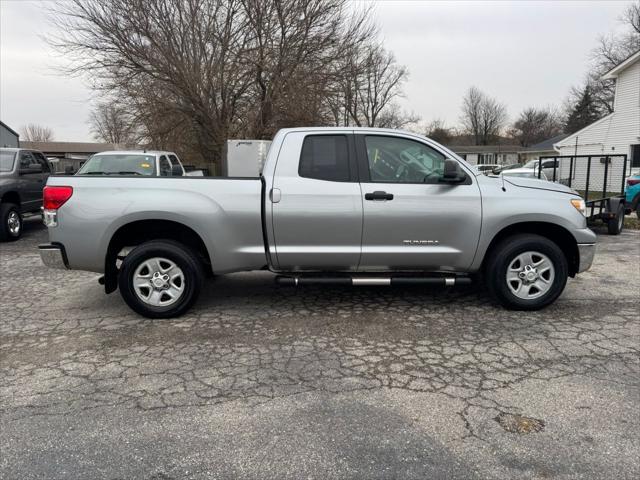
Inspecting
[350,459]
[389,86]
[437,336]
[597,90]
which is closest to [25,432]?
[350,459]

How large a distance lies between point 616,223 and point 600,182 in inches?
41.9

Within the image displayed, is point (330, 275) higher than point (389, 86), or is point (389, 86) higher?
point (389, 86)

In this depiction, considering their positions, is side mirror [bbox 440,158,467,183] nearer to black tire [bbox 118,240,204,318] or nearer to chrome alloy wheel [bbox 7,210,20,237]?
black tire [bbox 118,240,204,318]

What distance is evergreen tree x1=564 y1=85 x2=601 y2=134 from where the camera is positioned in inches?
2240

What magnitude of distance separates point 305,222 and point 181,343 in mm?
1583

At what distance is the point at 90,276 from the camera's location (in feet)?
22.3

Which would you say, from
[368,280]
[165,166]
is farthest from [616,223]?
[165,166]

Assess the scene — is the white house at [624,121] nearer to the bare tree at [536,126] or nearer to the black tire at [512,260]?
the black tire at [512,260]

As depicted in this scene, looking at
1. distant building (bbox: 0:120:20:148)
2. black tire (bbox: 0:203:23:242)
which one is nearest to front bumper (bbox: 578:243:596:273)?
black tire (bbox: 0:203:23:242)

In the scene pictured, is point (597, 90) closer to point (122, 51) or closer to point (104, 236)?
point (122, 51)

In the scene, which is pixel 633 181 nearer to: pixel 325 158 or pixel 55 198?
pixel 325 158

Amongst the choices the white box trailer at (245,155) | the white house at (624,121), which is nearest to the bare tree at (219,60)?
the white box trailer at (245,155)

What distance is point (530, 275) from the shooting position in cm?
485

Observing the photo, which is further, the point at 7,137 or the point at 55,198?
the point at 7,137
